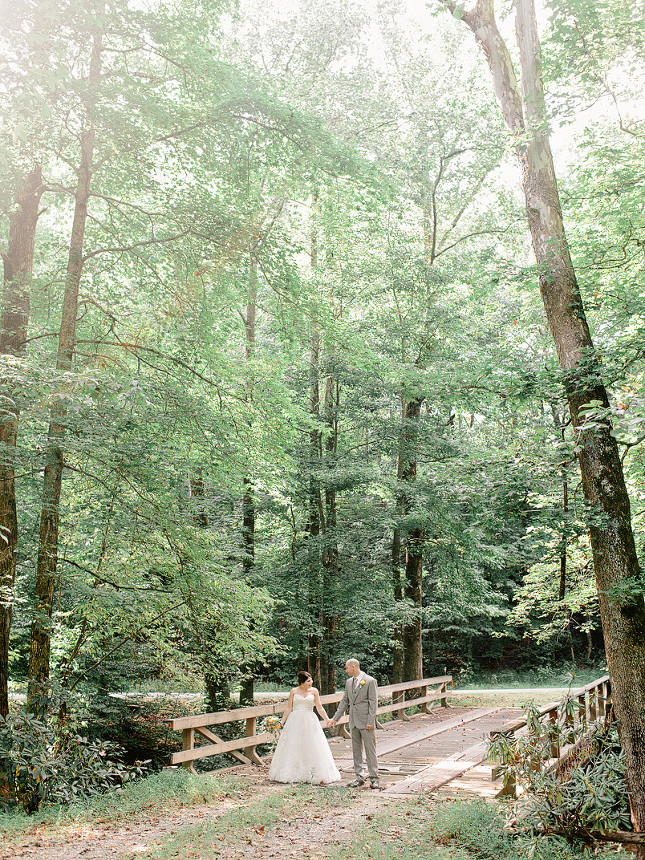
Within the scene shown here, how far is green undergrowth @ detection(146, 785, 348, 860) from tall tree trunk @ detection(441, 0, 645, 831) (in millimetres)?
3332

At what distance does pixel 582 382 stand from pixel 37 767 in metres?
6.92

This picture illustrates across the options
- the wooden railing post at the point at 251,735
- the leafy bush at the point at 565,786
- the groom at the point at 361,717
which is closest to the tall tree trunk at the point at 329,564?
the wooden railing post at the point at 251,735

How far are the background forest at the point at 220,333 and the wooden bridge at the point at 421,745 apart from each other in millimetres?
1308

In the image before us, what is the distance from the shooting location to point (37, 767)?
673cm

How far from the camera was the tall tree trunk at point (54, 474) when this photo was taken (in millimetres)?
7434

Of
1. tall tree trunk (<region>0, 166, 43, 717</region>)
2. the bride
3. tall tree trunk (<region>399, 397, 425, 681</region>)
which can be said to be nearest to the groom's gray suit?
the bride

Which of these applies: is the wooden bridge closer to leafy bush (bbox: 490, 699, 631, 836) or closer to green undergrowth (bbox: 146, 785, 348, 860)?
leafy bush (bbox: 490, 699, 631, 836)

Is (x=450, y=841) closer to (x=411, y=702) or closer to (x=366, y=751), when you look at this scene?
(x=366, y=751)

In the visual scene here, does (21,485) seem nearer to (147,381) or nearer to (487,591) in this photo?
(147,381)

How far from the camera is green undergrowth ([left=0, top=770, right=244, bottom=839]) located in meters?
6.38

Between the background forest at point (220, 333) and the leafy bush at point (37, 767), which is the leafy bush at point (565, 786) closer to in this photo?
the background forest at point (220, 333)

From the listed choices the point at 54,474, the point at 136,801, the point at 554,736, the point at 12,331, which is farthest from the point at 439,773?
the point at 12,331

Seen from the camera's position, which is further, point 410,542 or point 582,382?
point 410,542

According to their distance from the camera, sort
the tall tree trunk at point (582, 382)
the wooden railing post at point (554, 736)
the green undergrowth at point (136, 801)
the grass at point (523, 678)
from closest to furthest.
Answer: the green undergrowth at point (136, 801) → the tall tree trunk at point (582, 382) → the wooden railing post at point (554, 736) → the grass at point (523, 678)
